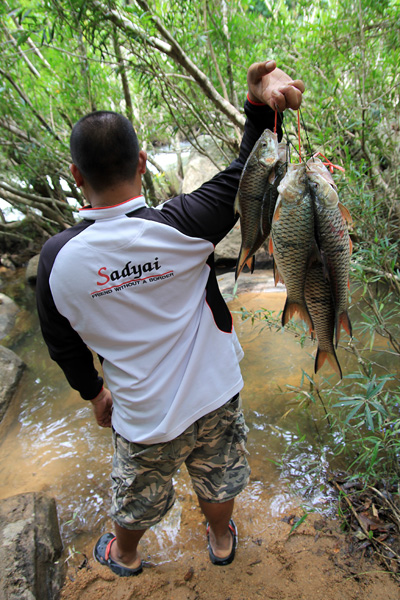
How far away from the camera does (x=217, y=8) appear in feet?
12.7

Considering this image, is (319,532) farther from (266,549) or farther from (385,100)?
(385,100)

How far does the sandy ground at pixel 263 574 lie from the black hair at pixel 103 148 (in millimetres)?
2185

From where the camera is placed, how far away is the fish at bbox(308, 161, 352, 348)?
122 centimetres

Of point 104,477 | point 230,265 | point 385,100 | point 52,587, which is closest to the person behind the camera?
point 52,587

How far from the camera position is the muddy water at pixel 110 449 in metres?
2.54

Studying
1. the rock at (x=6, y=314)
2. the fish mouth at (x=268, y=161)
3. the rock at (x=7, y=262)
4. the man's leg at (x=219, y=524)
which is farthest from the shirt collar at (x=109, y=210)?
the rock at (x=7, y=262)

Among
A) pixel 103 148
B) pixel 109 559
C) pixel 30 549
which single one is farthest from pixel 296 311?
pixel 30 549

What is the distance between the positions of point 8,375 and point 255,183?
175 inches

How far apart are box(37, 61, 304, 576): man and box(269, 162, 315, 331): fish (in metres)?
0.34

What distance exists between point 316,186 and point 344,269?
317mm

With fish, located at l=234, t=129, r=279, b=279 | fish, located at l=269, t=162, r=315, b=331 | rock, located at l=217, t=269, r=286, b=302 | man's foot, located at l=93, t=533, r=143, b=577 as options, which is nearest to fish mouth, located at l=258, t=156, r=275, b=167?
fish, located at l=234, t=129, r=279, b=279

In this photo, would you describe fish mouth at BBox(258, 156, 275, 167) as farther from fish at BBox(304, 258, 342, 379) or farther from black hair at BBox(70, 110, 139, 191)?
black hair at BBox(70, 110, 139, 191)

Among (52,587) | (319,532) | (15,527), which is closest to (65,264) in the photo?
(15,527)

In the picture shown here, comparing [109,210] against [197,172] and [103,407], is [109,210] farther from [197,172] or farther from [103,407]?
[197,172]
